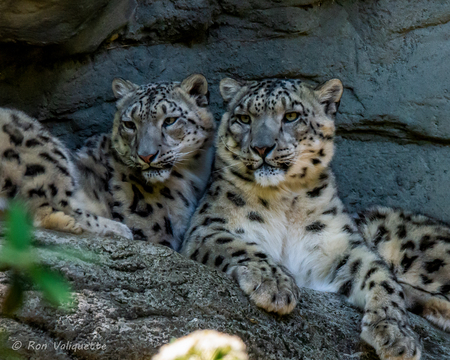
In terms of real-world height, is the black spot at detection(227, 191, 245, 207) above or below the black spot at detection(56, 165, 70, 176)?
above

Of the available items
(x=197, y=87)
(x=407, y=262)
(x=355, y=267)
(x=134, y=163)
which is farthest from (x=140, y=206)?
(x=407, y=262)

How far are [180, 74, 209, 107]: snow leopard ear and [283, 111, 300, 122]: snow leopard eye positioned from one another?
951mm

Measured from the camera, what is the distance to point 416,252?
171 inches

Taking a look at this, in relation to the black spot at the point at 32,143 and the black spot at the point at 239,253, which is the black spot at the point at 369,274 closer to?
the black spot at the point at 239,253

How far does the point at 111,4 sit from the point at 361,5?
6.59 ft

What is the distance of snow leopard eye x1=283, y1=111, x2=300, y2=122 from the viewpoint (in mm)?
4066

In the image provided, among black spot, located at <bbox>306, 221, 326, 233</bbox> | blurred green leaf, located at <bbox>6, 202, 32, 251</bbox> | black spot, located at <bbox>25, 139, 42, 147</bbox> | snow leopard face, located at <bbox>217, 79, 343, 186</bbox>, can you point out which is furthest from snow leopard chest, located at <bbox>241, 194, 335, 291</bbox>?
blurred green leaf, located at <bbox>6, 202, 32, 251</bbox>

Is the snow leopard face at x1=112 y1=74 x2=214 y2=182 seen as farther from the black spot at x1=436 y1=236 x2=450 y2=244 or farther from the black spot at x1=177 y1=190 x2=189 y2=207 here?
the black spot at x1=436 y1=236 x2=450 y2=244

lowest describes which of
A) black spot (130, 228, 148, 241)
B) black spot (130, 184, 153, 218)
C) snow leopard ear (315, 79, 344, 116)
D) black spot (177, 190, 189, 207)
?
black spot (130, 228, 148, 241)

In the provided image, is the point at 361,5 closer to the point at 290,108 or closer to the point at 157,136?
the point at 290,108

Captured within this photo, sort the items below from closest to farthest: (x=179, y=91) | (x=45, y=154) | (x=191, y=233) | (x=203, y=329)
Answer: (x=203, y=329) < (x=45, y=154) < (x=191, y=233) < (x=179, y=91)

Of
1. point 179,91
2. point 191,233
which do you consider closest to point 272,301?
point 191,233

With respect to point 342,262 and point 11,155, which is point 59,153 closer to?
point 11,155

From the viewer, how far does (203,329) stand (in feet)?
9.23
